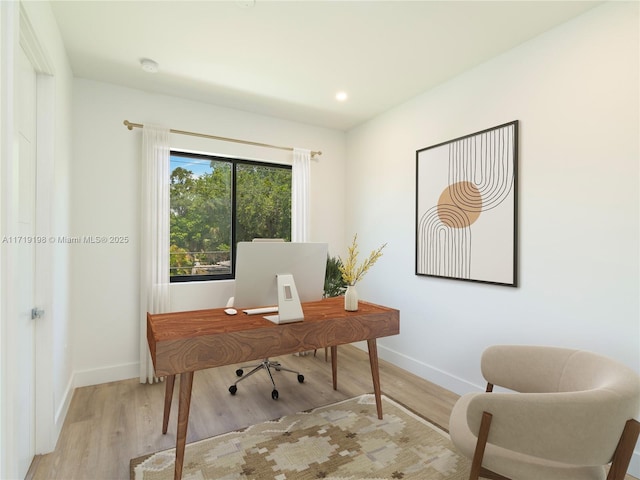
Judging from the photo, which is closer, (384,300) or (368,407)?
(368,407)

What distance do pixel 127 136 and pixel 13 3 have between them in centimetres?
211

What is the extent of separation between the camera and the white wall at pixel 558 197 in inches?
75.4

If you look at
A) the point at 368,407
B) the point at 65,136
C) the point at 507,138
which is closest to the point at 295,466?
the point at 368,407

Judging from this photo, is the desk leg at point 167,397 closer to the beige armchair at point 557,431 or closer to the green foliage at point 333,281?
the beige armchair at point 557,431

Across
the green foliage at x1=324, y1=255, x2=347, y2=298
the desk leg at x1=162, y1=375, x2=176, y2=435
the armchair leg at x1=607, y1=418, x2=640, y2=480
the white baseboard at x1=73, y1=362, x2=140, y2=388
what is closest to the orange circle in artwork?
the green foliage at x1=324, y1=255, x2=347, y2=298

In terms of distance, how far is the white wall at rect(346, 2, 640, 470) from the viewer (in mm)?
1916

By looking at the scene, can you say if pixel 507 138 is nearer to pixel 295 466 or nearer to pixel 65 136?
pixel 295 466

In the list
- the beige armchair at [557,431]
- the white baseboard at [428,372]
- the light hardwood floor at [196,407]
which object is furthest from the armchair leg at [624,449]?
the white baseboard at [428,372]

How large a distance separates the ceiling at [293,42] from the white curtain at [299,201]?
0.81 m

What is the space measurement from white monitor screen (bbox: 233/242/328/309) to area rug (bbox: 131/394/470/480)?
87 centimetres

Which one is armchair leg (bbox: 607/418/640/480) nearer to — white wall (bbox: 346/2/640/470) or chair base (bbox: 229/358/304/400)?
white wall (bbox: 346/2/640/470)

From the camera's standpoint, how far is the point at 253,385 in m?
2.99

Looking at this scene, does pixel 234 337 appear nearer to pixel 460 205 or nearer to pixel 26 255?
pixel 26 255

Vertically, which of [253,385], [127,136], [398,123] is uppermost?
[398,123]
